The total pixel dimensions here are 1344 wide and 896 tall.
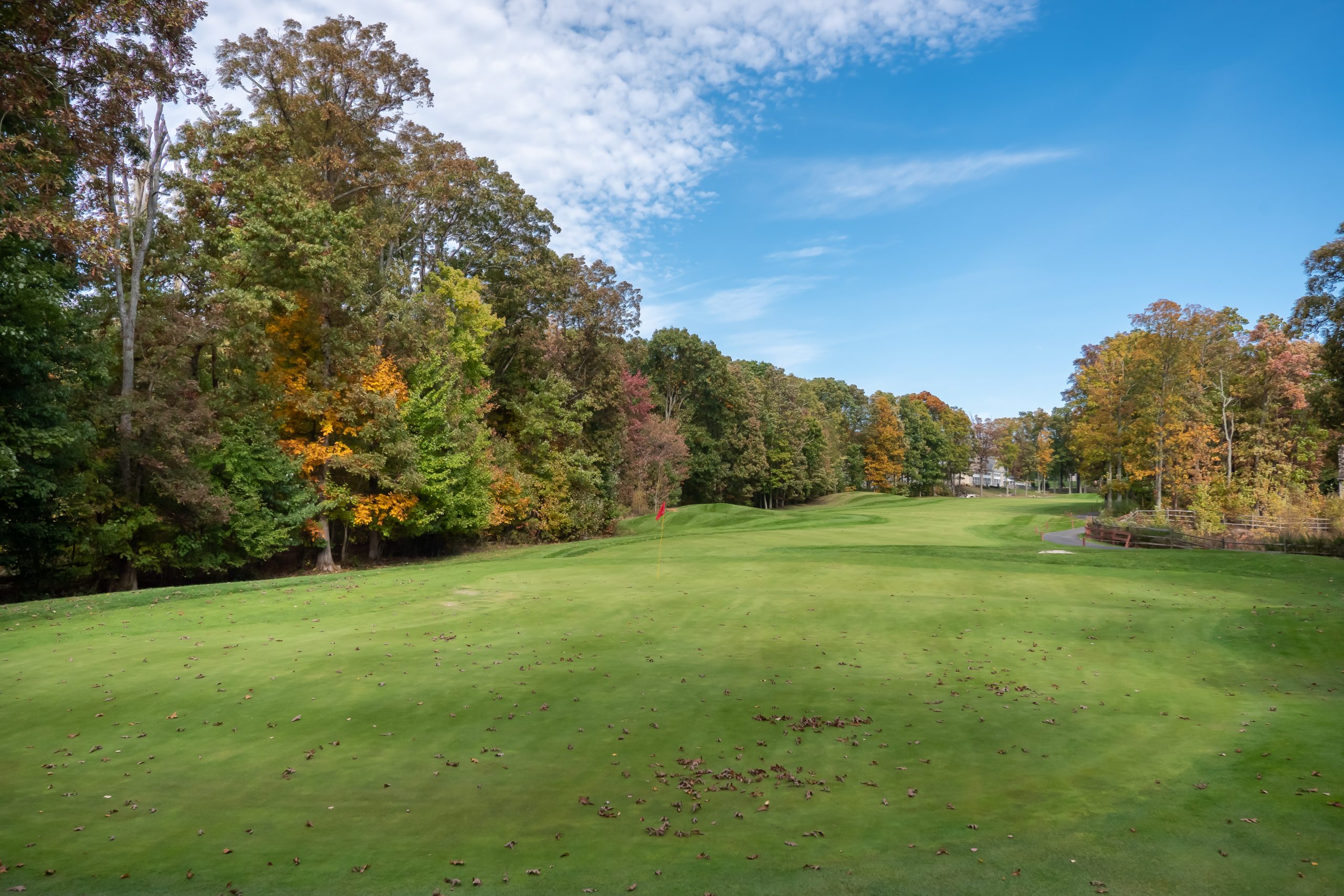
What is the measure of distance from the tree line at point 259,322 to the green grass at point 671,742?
6.33 metres

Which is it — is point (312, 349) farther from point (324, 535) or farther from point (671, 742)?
point (671, 742)

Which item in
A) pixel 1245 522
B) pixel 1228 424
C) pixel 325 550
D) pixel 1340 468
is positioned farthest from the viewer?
pixel 1228 424

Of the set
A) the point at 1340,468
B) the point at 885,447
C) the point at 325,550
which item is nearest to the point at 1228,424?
the point at 1340,468

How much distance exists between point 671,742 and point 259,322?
24.7 metres

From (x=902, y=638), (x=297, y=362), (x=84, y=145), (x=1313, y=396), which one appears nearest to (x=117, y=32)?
(x=84, y=145)

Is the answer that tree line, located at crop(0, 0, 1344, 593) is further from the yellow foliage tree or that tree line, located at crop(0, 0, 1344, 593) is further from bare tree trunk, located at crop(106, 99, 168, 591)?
the yellow foliage tree

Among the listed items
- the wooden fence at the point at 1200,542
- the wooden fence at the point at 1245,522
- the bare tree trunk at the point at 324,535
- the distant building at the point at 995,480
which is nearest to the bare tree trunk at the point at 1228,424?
the wooden fence at the point at 1245,522

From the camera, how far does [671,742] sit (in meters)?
8.85

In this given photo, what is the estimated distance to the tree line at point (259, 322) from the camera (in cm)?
1767

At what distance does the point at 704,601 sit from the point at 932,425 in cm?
8214

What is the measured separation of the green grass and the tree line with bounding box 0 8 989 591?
633cm

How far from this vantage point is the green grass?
593 centimetres

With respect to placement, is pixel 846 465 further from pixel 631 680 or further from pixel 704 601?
pixel 631 680

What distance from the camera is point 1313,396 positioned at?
3073cm
